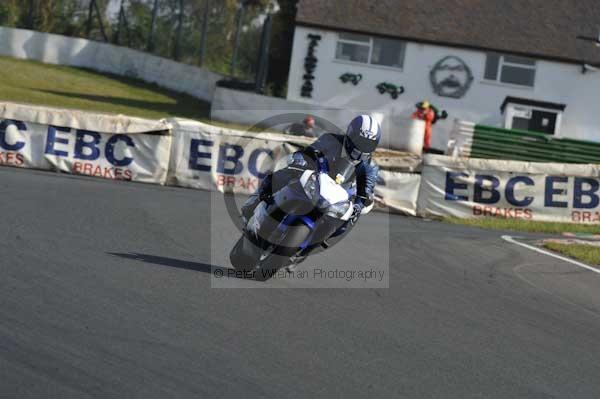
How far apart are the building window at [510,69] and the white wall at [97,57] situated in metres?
12.2

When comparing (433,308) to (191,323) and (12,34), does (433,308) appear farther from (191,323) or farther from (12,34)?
(12,34)

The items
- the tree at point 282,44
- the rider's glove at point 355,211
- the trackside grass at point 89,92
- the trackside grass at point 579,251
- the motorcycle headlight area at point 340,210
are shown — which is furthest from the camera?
the tree at point 282,44

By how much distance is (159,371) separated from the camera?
5641 millimetres

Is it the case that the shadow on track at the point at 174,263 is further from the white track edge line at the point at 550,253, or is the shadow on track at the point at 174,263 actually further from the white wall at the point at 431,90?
the white wall at the point at 431,90

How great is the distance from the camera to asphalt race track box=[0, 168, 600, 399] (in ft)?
18.7

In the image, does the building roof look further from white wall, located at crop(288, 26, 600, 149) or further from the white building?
white wall, located at crop(288, 26, 600, 149)

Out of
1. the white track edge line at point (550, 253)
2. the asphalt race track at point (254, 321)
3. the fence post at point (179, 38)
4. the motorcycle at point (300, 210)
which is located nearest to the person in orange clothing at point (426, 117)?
the fence post at point (179, 38)

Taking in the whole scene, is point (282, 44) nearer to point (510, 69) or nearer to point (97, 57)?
point (97, 57)

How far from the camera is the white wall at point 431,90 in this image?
36656 millimetres

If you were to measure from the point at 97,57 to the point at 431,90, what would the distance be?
15.7 meters

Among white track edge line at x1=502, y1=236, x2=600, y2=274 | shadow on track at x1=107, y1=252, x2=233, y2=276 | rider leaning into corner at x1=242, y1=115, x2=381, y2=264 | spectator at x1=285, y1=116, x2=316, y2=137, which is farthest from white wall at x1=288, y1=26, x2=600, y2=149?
rider leaning into corner at x1=242, y1=115, x2=381, y2=264

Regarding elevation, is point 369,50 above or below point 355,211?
above

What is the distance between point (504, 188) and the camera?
17922mm

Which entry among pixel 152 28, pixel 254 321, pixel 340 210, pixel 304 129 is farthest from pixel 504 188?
pixel 152 28
